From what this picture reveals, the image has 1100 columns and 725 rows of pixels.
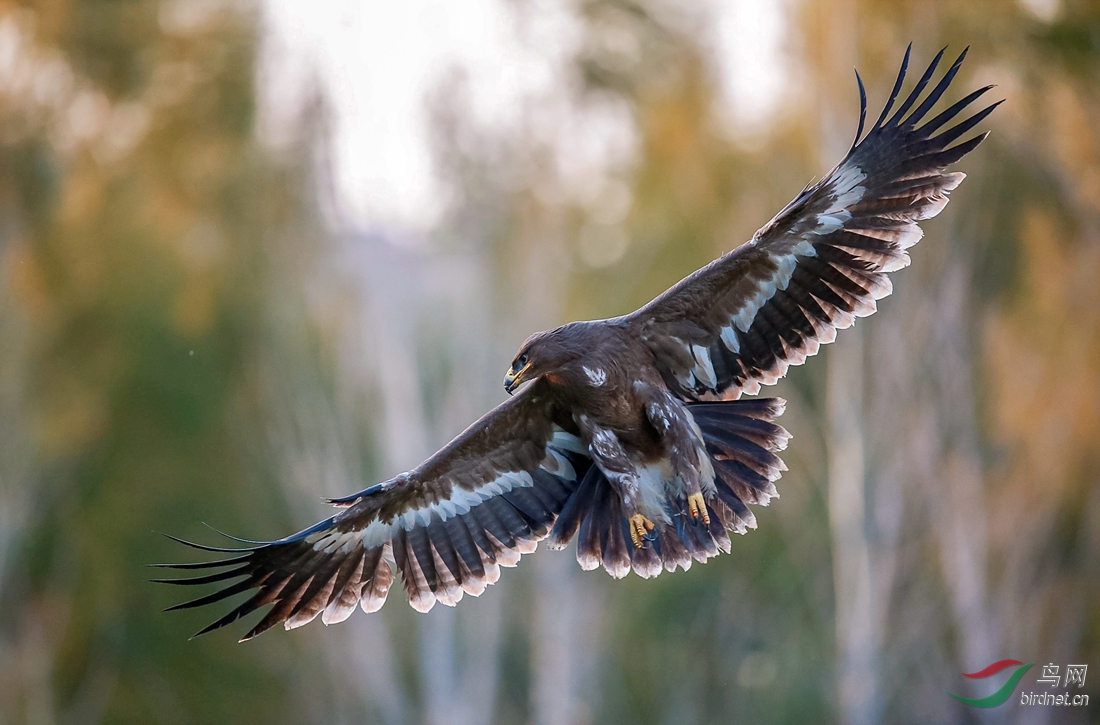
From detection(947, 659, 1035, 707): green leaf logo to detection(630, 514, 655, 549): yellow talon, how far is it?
9.97 metres

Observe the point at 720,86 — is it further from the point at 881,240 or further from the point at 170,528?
the point at 881,240

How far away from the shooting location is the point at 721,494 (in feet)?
20.9

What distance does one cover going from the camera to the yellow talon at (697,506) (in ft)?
20.3

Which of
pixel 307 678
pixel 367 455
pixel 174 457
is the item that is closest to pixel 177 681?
pixel 307 678

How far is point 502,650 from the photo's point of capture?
733 inches

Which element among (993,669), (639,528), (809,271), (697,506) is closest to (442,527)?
(639,528)

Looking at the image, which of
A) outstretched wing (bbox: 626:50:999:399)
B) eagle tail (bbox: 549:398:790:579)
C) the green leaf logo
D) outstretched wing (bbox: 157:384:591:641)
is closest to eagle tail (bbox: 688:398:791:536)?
eagle tail (bbox: 549:398:790:579)

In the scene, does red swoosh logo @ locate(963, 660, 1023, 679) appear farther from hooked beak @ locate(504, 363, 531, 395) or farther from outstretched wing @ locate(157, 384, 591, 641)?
hooked beak @ locate(504, 363, 531, 395)

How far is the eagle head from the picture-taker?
6117 millimetres

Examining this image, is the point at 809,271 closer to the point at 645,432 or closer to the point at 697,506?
the point at 645,432

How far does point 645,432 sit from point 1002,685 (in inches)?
415

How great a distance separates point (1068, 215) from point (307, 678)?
11889 millimetres

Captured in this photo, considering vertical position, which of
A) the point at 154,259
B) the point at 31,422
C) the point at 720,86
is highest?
the point at 720,86

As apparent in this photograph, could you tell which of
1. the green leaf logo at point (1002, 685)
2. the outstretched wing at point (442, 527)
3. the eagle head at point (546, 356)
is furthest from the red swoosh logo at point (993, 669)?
the eagle head at point (546, 356)
